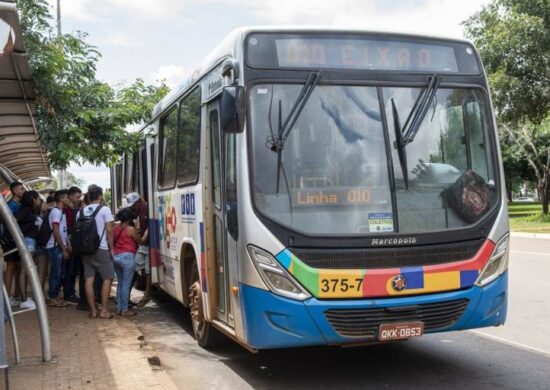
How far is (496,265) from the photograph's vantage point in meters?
5.92

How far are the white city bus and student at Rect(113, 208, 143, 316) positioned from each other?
11.7ft

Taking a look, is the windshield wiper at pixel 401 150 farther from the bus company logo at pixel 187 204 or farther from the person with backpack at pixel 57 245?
the person with backpack at pixel 57 245

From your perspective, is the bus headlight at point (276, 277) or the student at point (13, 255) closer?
the bus headlight at point (276, 277)

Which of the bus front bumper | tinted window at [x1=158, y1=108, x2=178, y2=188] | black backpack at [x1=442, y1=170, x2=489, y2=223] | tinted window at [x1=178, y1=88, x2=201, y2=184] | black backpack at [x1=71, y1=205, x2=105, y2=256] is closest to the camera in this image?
the bus front bumper

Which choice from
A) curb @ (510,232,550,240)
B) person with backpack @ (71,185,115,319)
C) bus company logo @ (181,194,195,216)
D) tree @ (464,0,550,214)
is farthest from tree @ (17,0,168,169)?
curb @ (510,232,550,240)

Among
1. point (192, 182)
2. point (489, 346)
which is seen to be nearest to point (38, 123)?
point (192, 182)

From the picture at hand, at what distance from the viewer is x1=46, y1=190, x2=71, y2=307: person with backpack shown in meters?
10.3

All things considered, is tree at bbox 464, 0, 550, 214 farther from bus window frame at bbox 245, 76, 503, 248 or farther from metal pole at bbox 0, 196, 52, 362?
metal pole at bbox 0, 196, 52, 362

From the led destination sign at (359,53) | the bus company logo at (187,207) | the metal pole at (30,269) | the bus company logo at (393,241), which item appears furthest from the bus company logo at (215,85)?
the metal pole at (30,269)

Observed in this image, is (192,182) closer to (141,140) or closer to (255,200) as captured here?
(255,200)

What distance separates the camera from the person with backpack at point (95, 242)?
8.99 meters

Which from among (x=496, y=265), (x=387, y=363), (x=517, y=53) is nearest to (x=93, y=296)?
(x=387, y=363)

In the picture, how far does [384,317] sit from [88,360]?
3058 millimetres

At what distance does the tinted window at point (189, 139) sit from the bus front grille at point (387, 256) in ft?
7.19
